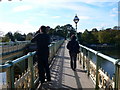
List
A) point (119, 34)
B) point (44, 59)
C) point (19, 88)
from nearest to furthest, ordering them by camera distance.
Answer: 1. point (19, 88)
2. point (44, 59)
3. point (119, 34)

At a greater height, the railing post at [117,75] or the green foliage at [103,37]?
the green foliage at [103,37]

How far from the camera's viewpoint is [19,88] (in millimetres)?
3875

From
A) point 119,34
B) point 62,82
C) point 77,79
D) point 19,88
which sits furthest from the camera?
point 119,34

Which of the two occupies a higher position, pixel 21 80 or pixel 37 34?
pixel 37 34

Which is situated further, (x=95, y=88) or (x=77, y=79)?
(x=77, y=79)

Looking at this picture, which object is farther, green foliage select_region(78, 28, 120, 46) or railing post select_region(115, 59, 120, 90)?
green foliage select_region(78, 28, 120, 46)

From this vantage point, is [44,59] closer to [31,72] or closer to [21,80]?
[31,72]

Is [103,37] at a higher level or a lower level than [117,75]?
higher

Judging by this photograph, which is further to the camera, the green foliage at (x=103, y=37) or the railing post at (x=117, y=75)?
the green foliage at (x=103, y=37)

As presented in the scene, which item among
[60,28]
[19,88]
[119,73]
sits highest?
[60,28]

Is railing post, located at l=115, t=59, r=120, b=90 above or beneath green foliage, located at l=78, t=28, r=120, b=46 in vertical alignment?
beneath

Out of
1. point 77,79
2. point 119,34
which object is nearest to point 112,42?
point 119,34

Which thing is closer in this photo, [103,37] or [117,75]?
[117,75]

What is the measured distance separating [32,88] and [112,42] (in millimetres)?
98894
